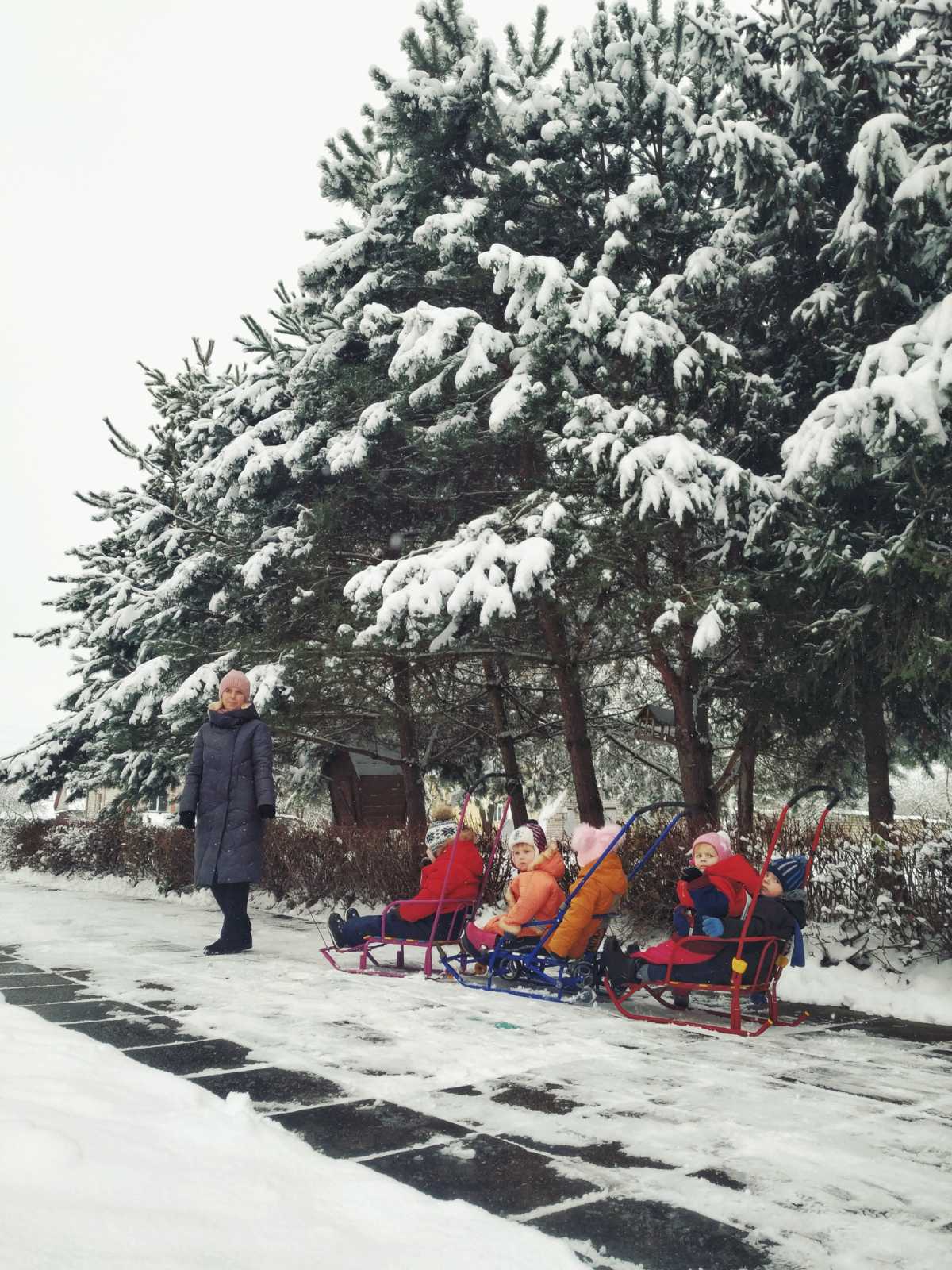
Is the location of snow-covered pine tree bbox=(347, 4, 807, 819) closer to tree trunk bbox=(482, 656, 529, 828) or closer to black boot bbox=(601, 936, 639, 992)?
tree trunk bbox=(482, 656, 529, 828)

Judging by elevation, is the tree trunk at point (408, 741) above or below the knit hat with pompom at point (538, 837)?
above

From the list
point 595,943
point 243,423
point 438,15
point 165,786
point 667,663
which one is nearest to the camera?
point 595,943

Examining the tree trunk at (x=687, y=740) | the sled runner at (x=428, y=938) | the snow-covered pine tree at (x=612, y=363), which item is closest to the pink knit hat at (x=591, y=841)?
the sled runner at (x=428, y=938)

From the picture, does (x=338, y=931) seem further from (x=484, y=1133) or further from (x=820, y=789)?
(x=484, y=1133)

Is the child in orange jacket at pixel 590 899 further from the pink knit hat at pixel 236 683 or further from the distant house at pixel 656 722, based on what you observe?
the distant house at pixel 656 722

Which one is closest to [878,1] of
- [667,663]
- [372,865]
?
[667,663]

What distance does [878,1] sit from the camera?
10.2m

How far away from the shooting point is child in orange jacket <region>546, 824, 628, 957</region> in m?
6.31

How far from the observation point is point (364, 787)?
67.8 feet

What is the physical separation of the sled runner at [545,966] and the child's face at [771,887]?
635 mm

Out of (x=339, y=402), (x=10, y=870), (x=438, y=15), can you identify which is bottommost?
(x=10, y=870)

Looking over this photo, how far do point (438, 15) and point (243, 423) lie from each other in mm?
5774

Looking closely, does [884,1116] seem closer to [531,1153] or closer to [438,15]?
[531,1153]

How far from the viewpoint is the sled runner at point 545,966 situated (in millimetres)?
6254
